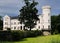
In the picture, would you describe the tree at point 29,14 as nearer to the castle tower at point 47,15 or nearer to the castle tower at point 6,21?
the castle tower at point 47,15

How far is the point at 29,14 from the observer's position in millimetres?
85438

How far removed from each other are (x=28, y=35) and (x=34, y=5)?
2056 cm

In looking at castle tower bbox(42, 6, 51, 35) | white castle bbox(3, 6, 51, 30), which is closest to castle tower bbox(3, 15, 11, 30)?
white castle bbox(3, 6, 51, 30)

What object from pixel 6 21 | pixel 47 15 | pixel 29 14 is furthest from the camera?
pixel 6 21

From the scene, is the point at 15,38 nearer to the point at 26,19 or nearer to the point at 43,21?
the point at 26,19

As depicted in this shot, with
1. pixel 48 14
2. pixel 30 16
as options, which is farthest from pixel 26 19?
pixel 48 14

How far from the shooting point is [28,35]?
66.8 metres

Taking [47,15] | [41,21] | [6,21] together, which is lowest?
[41,21]

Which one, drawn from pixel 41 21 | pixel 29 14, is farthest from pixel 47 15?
pixel 29 14

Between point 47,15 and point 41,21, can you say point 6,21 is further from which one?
point 47,15

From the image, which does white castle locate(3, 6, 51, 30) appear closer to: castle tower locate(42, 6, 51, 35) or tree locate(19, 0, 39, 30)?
castle tower locate(42, 6, 51, 35)

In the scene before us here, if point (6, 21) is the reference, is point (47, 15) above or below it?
above

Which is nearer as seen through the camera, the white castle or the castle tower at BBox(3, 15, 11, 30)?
the white castle

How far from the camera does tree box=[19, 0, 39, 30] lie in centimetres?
8444
